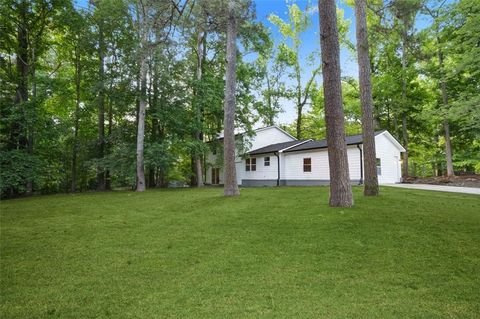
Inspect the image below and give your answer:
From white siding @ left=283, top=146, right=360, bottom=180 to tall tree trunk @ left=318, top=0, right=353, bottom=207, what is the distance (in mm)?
8873

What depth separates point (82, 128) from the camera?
15828 millimetres

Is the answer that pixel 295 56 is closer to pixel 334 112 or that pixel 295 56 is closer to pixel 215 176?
pixel 215 176

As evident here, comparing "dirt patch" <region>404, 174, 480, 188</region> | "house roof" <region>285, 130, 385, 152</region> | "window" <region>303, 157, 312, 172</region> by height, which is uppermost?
"house roof" <region>285, 130, 385, 152</region>

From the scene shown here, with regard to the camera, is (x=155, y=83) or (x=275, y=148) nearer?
(x=155, y=83)

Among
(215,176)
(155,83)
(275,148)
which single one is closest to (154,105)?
(155,83)

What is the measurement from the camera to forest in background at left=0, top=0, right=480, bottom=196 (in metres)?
9.30

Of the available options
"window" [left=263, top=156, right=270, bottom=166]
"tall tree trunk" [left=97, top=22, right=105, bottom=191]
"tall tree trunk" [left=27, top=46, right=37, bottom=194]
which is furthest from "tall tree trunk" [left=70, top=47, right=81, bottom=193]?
"window" [left=263, top=156, right=270, bottom=166]

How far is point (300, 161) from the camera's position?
54.3 ft

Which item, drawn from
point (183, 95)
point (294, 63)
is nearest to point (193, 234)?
point (183, 95)

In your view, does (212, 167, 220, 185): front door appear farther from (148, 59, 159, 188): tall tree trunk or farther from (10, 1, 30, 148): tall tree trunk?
(10, 1, 30, 148): tall tree trunk

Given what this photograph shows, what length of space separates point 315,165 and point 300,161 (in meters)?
1.17

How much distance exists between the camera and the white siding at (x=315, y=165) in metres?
14.0

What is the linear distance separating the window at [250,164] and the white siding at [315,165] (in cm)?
282

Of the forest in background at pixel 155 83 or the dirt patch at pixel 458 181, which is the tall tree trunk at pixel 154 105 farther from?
the dirt patch at pixel 458 181
